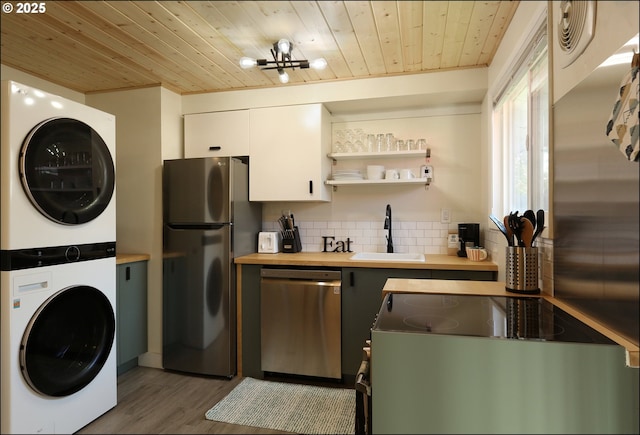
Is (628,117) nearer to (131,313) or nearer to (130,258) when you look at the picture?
(130,258)

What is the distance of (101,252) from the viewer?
2160mm

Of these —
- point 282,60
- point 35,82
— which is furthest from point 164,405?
point 35,82

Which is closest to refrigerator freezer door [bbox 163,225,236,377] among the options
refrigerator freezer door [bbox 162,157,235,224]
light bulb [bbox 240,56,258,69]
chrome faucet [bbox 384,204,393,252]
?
refrigerator freezer door [bbox 162,157,235,224]

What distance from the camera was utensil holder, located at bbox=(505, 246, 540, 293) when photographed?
1.48 m

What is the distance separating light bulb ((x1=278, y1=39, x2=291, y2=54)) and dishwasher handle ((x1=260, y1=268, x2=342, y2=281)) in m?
1.48

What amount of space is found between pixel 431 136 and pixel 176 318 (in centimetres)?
256

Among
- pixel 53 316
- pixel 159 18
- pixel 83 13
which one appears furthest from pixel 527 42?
pixel 53 316

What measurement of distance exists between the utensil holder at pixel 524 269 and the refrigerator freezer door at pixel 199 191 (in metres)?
1.93

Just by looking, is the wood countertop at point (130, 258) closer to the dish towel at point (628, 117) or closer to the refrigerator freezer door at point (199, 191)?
the refrigerator freezer door at point (199, 191)

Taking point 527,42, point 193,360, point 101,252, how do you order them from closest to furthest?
1. point 527,42
2. point 101,252
3. point 193,360

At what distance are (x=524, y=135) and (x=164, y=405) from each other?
9.14 feet

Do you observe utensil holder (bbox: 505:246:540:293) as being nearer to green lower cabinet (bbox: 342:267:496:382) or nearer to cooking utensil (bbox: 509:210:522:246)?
cooking utensil (bbox: 509:210:522:246)

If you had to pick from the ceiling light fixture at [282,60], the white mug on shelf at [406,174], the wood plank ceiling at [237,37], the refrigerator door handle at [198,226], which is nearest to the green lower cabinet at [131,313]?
the refrigerator door handle at [198,226]

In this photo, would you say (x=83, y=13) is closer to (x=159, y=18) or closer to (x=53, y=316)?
(x=159, y=18)
